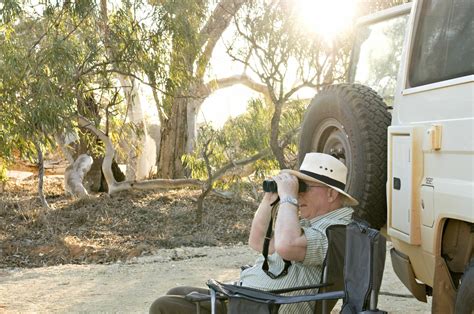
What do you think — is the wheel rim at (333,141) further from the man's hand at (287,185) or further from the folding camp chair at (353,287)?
the folding camp chair at (353,287)

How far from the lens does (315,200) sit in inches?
135

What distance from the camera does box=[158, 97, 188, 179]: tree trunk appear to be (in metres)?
17.1

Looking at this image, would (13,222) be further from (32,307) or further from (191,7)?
(32,307)

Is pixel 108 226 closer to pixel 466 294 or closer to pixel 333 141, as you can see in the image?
pixel 333 141

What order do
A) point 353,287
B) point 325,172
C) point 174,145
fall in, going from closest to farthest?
point 353,287
point 325,172
point 174,145

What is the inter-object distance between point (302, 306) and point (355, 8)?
10506 mm

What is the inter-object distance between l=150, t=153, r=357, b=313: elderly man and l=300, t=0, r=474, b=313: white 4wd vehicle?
1.01 feet

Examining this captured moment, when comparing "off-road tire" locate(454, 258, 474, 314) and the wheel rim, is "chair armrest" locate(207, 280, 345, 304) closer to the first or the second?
"off-road tire" locate(454, 258, 474, 314)

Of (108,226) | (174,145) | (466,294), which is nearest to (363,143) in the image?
(466,294)

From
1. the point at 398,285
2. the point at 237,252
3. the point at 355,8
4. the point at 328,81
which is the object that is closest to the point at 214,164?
the point at 328,81

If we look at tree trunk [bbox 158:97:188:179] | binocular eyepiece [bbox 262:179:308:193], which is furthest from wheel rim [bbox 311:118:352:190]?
tree trunk [bbox 158:97:188:179]

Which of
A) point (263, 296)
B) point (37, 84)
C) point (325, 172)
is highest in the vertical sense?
point (37, 84)

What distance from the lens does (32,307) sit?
243 inches

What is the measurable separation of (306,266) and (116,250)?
6.54 metres
